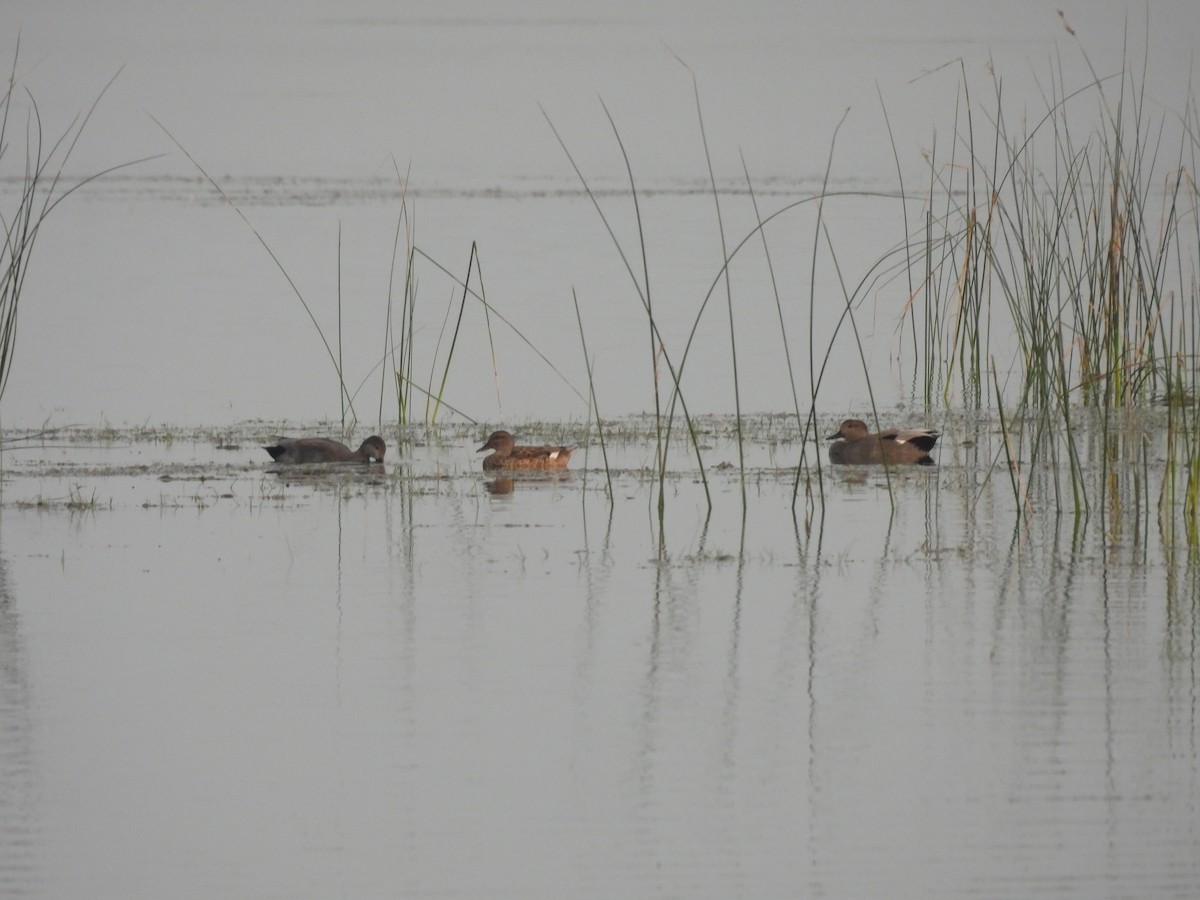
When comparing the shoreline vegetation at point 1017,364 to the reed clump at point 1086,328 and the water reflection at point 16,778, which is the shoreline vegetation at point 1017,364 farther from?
the water reflection at point 16,778

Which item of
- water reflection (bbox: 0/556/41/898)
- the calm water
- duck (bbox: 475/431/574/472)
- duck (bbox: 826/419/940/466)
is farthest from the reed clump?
water reflection (bbox: 0/556/41/898)

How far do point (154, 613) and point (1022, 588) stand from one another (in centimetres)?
302

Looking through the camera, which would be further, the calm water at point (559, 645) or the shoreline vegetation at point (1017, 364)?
the shoreline vegetation at point (1017, 364)

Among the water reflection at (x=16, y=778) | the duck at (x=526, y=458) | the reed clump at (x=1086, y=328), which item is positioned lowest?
the water reflection at (x=16, y=778)

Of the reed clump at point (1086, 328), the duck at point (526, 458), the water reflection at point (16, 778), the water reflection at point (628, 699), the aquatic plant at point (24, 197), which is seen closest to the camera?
the water reflection at point (16, 778)

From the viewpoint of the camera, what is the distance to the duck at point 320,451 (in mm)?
9898

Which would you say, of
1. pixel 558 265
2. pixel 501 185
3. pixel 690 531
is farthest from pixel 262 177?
pixel 690 531

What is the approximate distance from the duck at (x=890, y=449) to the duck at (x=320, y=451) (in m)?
2.43

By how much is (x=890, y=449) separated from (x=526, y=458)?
1.88 metres

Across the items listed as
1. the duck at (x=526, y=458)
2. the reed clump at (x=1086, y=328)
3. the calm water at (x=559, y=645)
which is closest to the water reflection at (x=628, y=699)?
the calm water at (x=559, y=645)

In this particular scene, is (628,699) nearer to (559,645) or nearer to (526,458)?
(559,645)

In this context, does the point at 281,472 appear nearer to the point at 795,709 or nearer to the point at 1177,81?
the point at 795,709

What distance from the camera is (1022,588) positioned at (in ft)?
22.2

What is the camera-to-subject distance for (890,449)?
9.88 m
